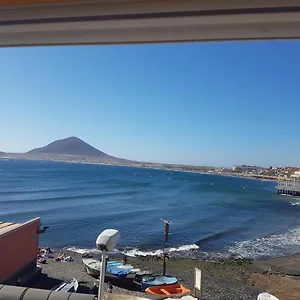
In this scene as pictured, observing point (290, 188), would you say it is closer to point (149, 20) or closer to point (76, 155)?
point (149, 20)

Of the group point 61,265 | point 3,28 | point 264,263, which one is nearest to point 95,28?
point 3,28

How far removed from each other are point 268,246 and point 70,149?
133500 millimetres

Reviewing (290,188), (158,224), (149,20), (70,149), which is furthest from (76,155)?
(149,20)

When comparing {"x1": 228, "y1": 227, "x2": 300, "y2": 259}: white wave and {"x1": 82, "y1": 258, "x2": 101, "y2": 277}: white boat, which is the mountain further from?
{"x1": 82, "y1": 258, "x2": 101, "y2": 277}: white boat

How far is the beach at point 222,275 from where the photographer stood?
349 inches

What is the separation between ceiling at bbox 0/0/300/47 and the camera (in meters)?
0.66

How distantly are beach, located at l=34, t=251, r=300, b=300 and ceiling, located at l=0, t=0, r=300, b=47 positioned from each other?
7953 millimetres

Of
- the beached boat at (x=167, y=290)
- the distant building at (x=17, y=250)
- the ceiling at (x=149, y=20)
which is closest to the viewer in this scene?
the ceiling at (x=149, y=20)

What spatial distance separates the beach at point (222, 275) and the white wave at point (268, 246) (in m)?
0.83

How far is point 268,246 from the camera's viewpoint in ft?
48.9

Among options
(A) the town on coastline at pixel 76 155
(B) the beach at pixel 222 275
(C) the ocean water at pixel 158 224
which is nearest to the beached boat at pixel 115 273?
(B) the beach at pixel 222 275

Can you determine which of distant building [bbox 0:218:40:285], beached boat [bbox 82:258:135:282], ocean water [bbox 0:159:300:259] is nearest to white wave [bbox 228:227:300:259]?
ocean water [bbox 0:159:300:259]

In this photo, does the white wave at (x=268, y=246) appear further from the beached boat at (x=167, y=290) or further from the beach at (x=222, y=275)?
the beached boat at (x=167, y=290)

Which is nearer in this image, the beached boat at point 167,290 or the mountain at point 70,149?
the beached boat at point 167,290
